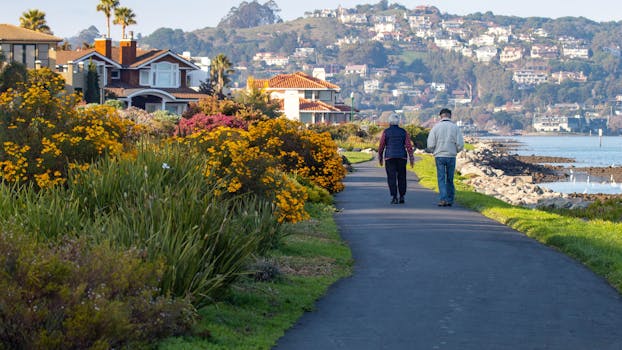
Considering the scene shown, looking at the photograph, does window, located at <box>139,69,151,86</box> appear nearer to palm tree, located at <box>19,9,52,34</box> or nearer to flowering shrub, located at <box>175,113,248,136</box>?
palm tree, located at <box>19,9,52,34</box>

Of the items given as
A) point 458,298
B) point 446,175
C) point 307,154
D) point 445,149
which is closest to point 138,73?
point 307,154

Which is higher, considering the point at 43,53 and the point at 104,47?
the point at 104,47

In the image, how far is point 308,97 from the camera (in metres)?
120

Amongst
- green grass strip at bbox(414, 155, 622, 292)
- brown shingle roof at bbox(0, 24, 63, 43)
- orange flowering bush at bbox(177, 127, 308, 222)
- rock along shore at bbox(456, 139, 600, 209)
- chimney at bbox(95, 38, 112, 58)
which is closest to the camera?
green grass strip at bbox(414, 155, 622, 292)

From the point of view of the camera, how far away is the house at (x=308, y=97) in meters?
108

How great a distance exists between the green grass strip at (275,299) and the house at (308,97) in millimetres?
91008

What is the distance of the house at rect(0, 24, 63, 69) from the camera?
228 feet

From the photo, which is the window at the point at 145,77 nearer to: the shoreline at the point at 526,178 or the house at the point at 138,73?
the house at the point at 138,73

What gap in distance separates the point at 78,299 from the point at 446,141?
1466cm

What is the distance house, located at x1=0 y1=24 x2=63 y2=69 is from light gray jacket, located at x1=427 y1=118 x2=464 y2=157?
1994 inches

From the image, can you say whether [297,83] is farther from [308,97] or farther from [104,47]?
[104,47]

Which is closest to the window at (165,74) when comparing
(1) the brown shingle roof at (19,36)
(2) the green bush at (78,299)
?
(1) the brown shingle roof at (19,36)

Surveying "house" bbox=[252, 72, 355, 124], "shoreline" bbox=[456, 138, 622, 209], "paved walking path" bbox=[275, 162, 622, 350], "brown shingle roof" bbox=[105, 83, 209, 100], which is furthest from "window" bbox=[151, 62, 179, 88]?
"paved walking path" bbox=[275, 162, 622, 350]

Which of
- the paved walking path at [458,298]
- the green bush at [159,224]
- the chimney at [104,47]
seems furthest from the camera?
the chimney at [104,47]
